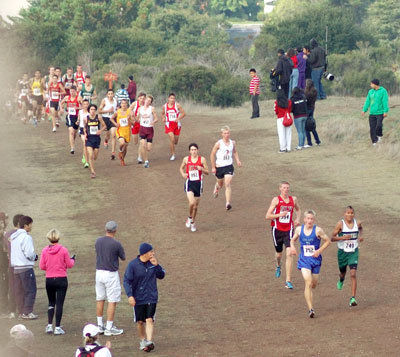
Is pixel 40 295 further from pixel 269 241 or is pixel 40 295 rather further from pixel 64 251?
pixel 269 241

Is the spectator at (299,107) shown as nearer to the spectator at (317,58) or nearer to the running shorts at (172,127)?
the running shorts at (172,127)

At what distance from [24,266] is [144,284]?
249 centimetres

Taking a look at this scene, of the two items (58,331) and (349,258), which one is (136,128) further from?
(58,331)

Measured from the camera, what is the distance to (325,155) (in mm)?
26812

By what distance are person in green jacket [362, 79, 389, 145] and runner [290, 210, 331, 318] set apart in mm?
12607

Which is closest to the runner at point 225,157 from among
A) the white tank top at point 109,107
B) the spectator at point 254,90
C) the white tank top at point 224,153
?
the white tank top at point 224,153

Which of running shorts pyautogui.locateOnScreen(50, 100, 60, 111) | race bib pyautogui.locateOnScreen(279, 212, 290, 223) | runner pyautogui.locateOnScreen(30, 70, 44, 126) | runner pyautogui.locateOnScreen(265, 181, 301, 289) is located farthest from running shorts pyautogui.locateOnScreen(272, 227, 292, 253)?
runner pyautogui.locateOnScreen(30, 70, 44, 126)

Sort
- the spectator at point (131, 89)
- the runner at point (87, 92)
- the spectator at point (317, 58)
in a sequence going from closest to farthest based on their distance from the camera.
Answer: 1. the runner at point (87, 92)
2. the spectator at point (317, 58)
3. the spectator at point (131, 89)

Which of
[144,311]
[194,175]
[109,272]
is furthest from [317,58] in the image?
[144,311]

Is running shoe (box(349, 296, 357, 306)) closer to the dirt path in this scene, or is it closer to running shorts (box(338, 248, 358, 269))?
the dirt path

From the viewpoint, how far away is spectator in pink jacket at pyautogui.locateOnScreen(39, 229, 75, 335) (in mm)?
13164

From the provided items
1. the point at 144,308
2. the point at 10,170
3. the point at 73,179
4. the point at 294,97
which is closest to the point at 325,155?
the point at 294,97

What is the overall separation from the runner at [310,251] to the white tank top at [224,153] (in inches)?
266

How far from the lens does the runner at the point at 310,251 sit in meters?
13.6
